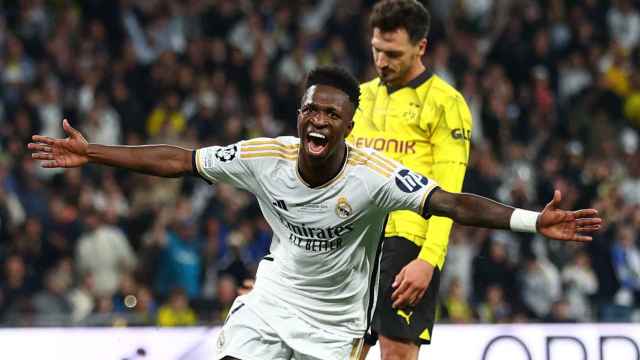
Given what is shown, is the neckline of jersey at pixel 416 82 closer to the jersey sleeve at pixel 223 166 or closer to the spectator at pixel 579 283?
the jersey sleeve at pixel 223 166

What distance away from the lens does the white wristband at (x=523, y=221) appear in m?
5.52

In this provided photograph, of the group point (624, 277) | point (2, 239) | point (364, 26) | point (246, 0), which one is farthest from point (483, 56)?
point (2, 239)

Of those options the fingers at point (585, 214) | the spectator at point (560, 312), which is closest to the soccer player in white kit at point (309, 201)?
the fingers at point (585, 214)

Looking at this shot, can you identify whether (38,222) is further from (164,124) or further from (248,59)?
(248,59)

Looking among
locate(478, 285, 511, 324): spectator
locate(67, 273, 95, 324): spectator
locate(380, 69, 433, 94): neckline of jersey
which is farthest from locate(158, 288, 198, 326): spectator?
locate(380, 69, 433, 94): neckline of jersey

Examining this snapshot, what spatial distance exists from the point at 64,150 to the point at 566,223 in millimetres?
2198

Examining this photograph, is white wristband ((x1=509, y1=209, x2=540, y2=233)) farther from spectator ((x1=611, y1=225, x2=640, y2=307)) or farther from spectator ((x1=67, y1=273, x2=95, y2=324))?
spectator ((x1=611, y1=225, x2=640, y2=307))

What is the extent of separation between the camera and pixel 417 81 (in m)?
6.87

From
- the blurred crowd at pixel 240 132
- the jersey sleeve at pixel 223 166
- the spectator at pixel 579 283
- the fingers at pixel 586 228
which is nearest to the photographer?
the fingers at pixel 586 228

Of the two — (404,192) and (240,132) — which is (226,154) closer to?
(404,192)

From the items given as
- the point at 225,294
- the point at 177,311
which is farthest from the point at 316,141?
the point at 225,294

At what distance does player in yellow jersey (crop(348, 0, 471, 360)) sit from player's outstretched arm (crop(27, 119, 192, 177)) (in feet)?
4.10

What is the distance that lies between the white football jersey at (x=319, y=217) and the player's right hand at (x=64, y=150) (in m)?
0.51

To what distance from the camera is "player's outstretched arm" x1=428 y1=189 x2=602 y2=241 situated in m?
5.41
